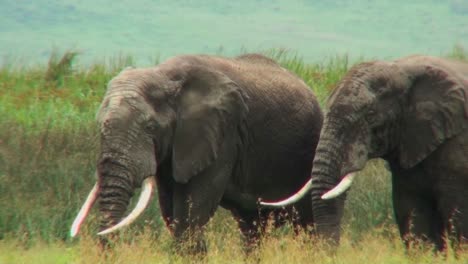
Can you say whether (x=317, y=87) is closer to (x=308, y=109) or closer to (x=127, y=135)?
(x=308, y=109)

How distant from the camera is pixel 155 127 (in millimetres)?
11695

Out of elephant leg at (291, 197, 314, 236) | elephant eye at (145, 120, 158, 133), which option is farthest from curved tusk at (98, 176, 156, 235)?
elephant leg at (291, 197, 314, 236)

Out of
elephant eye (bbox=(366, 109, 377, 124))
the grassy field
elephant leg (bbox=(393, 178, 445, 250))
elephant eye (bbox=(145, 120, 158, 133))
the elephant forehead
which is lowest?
the grassy field

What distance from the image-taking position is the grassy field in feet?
37.9

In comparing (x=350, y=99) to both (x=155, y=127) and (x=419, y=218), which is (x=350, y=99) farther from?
(x=155, y=127)

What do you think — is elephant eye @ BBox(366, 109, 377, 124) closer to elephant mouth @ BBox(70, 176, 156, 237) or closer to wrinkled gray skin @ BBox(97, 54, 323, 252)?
wrinkled gray skin @ BBox(97, 54, 323, 252)

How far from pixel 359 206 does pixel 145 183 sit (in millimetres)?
4767

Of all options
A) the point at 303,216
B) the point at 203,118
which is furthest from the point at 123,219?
the point at 303,216

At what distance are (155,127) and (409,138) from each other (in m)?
2.12

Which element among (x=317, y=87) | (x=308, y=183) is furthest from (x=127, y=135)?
(x=317, y=87)

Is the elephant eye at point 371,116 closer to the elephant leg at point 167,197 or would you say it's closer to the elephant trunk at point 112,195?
the elephant leg at point 167,197

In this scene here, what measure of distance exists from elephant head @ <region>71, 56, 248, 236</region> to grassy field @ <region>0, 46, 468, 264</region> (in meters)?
0.43

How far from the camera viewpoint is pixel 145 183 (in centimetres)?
1157

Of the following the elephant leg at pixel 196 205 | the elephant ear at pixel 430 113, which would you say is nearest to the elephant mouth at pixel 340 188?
the elephant ear at pixel 430 113
